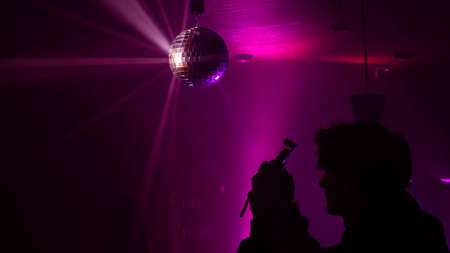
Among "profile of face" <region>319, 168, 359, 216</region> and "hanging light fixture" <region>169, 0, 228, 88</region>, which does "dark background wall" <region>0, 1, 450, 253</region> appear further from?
"profile of face" <region>319, 168, 359, 216</region>

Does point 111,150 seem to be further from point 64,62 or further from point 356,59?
point 356,59

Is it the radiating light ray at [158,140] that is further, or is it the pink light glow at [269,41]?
the pink light glow at [269,41]

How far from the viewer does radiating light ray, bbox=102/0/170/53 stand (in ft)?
7.63

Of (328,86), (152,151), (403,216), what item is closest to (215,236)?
(152,151)

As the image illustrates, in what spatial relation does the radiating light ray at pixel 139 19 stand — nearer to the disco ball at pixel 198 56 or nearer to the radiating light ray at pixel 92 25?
the radiating light ray at pixel 92 25

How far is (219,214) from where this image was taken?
181 inches

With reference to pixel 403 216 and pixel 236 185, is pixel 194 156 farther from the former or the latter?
pixel 403 216

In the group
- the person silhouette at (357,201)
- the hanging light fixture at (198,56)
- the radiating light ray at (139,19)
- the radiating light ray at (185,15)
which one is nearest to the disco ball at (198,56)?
the hanging light fixture at (198,56)

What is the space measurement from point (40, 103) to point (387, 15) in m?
3.47

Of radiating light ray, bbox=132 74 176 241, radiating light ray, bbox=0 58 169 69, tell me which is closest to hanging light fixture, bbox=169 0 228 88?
radiating light ray, bbox=0 58 169 69

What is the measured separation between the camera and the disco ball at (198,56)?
1.53 metres

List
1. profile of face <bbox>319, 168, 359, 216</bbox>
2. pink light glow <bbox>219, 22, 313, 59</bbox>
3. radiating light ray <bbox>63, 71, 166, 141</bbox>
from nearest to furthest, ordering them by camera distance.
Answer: profile of face <bbox>319, 168, 359, 216</bbox>, radiating light ray <bbox>63, 71, 166, 141</bbox>, pink light glow <bbox>219, 22, 313, 59</bbox>

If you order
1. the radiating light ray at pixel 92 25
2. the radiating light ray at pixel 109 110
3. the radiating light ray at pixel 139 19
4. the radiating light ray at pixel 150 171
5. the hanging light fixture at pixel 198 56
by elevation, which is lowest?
the radiating light ray at pixel 150 171

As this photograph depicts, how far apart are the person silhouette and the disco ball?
0.51 m
